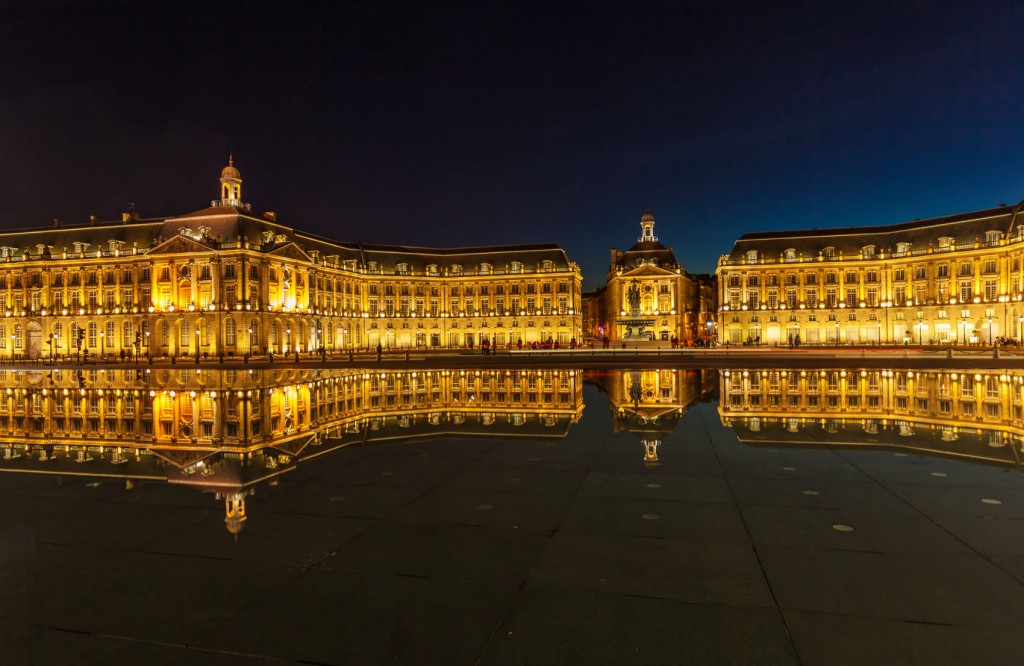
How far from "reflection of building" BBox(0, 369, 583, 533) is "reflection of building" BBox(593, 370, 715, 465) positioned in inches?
52.5

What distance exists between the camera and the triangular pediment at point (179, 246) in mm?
68688

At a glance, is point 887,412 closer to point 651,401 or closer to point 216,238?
Answer: point 651,401

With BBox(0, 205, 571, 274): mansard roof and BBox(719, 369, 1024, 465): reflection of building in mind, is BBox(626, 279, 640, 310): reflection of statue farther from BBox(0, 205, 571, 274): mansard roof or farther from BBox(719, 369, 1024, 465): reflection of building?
BBox(719, 369, 1024, 465): reflection of building

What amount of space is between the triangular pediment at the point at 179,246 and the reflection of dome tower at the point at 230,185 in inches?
284

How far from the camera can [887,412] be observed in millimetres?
14992

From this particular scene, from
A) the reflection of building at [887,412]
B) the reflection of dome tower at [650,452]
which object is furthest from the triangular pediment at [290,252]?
the reflection of dome tower at [650,452]

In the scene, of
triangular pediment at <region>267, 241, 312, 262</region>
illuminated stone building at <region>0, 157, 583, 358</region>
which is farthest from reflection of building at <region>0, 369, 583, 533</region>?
triangular pediment at <region>267, 241, 312, 262</region>

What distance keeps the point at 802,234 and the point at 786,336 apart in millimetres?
16210

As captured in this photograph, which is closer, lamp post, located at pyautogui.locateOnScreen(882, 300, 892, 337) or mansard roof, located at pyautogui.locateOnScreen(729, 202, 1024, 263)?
mansard roof, located at pyautogui.locateOnScreen(729, 202, 1024, 263)

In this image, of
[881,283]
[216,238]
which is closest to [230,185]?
[216,238]

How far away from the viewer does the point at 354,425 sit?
537 inches

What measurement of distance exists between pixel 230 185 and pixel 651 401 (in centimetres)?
7277

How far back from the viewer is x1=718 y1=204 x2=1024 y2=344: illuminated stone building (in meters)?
75.4

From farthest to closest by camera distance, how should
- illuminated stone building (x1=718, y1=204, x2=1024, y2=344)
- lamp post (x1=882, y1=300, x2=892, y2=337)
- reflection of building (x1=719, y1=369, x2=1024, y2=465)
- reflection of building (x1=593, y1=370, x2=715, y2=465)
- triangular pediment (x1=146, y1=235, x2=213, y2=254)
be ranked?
1. lamp post (x1=882, y1=300, x2=892, y2=337)
2. illuminated stone building (x1=718, y1=204, x2=1024, y2=344)
3. triangular pediment (x1=146, y1=235, x2=213, y2=254)
4. reflection of building (x1=593, y1=370, x2=715, y2=465)
5. reflection of building (x1=719, y1=369, x2=1024, y2=465)
